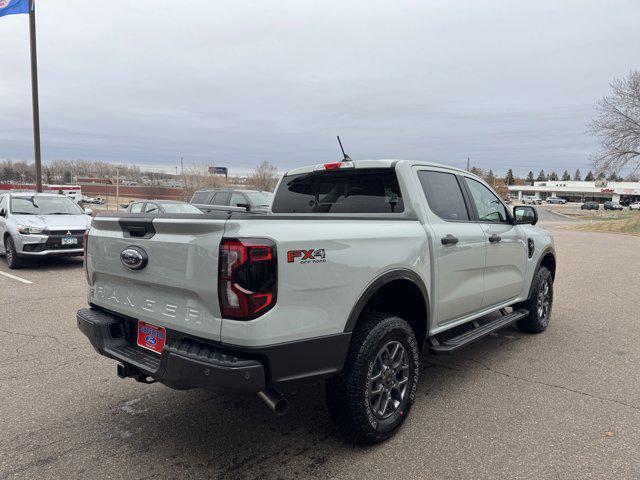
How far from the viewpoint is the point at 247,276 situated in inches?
98.2

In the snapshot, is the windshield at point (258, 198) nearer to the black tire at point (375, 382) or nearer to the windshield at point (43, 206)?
the windshield at point (43, 206)

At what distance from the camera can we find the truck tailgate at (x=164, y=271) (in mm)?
2594

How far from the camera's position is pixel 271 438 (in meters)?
3.26

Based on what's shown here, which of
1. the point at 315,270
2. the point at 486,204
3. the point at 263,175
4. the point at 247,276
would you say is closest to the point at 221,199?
the point at 486,204

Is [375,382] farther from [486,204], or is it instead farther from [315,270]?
[486,204]

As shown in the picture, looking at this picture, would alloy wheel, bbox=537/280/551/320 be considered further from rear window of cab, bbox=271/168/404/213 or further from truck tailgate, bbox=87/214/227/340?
truck tailgate, bbox=87/214/227/340

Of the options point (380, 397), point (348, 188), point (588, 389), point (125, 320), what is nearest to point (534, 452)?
point (380, 397)

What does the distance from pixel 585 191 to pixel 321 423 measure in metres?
142

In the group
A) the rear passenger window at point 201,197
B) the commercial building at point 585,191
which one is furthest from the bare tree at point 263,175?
the commercial building at point 585,191

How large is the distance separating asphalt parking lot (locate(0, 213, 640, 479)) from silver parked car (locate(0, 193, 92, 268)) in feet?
16.0

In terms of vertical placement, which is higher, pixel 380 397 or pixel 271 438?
pixel 380 397

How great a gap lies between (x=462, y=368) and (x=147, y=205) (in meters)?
11.8

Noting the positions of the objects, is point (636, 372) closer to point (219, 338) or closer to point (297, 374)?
point (297, 374)

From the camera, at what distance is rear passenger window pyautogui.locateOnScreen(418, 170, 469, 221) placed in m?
3.99
